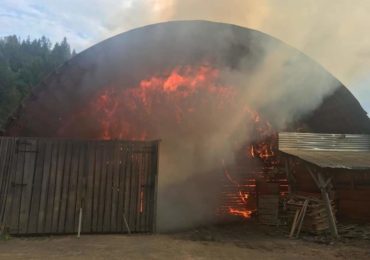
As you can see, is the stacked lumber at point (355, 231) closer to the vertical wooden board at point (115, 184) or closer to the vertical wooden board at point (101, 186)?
the vertical wooden board at point (115, 184)

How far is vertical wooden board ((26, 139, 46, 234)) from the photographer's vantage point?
1079 centimetres

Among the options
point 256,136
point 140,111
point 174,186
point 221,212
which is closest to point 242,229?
point 221,212

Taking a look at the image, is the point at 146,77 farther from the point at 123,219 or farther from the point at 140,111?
the point at 123,219

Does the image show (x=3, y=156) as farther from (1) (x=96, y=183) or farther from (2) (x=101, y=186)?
(2) (x=101, y=186)

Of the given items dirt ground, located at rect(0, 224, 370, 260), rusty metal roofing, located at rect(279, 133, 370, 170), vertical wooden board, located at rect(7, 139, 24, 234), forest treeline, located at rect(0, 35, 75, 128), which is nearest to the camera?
dirt ground, located at rect(0, 224, 370, 260)

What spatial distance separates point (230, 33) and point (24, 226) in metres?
10.0

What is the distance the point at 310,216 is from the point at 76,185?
22.4ft

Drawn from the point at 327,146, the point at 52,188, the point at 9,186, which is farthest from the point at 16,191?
the point at 327,146

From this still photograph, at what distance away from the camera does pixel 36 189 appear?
10961 mm

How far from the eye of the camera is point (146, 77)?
15133 millimetres

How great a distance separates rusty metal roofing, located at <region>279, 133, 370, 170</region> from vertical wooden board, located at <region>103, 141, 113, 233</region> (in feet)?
18.9

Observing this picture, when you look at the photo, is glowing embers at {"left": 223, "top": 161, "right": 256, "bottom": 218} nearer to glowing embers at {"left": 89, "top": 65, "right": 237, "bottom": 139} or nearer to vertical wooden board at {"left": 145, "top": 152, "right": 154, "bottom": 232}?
glowing embers at {"left": 89, "top": 65, "right": 237, "bottom": 139}

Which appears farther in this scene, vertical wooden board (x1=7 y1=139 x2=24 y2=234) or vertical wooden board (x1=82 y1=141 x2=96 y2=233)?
vertical wooden board (x1=82 y1=141 x2=96 y2=233)

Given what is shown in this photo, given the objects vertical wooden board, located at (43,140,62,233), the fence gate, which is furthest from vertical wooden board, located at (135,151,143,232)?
vertical wooden board, located at (43,140,62,233)
